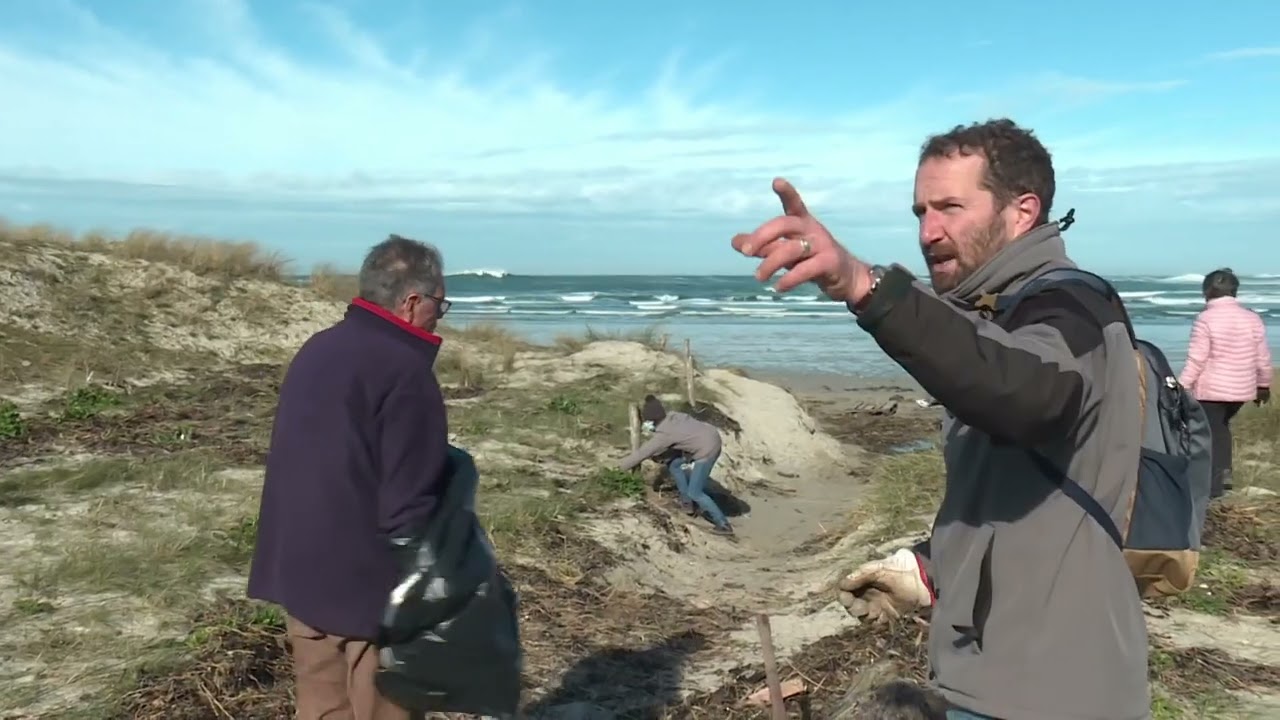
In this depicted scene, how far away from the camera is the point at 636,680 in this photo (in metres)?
5.93

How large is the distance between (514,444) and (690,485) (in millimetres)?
1911

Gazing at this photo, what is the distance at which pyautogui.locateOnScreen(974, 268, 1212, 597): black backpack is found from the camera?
185 cm

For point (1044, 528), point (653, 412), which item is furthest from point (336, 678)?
point (653, 412)

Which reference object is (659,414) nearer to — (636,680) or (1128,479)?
(636,680)

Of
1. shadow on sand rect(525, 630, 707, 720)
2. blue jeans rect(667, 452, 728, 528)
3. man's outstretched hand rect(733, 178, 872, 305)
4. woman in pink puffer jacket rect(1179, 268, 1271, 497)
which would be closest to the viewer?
man's outstretched hand rect(733, 178, 872, 305)

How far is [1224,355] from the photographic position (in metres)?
8.52

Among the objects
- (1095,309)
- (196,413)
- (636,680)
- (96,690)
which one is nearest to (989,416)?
(1095,309)

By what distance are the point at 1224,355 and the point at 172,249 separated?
14751 millimetres

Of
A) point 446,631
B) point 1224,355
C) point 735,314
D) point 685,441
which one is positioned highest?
point 1224,355

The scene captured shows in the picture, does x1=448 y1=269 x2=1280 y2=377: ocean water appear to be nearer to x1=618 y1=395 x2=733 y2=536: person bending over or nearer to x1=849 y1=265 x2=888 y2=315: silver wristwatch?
x1=618 y1=395 x2=733 y2=536: person bending over

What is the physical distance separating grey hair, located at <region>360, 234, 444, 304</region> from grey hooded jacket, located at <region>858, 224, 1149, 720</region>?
209 cm

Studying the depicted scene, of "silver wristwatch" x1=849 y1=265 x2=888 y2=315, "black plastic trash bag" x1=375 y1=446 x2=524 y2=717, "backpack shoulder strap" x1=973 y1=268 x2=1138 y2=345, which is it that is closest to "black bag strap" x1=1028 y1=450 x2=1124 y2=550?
"backpack shoulder strap" x1=973 y1=268 x2=1138 y2=345

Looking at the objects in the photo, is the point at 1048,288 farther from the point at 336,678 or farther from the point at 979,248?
the point at 336,678

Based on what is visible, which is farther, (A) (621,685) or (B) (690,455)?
(B) (690,455)
